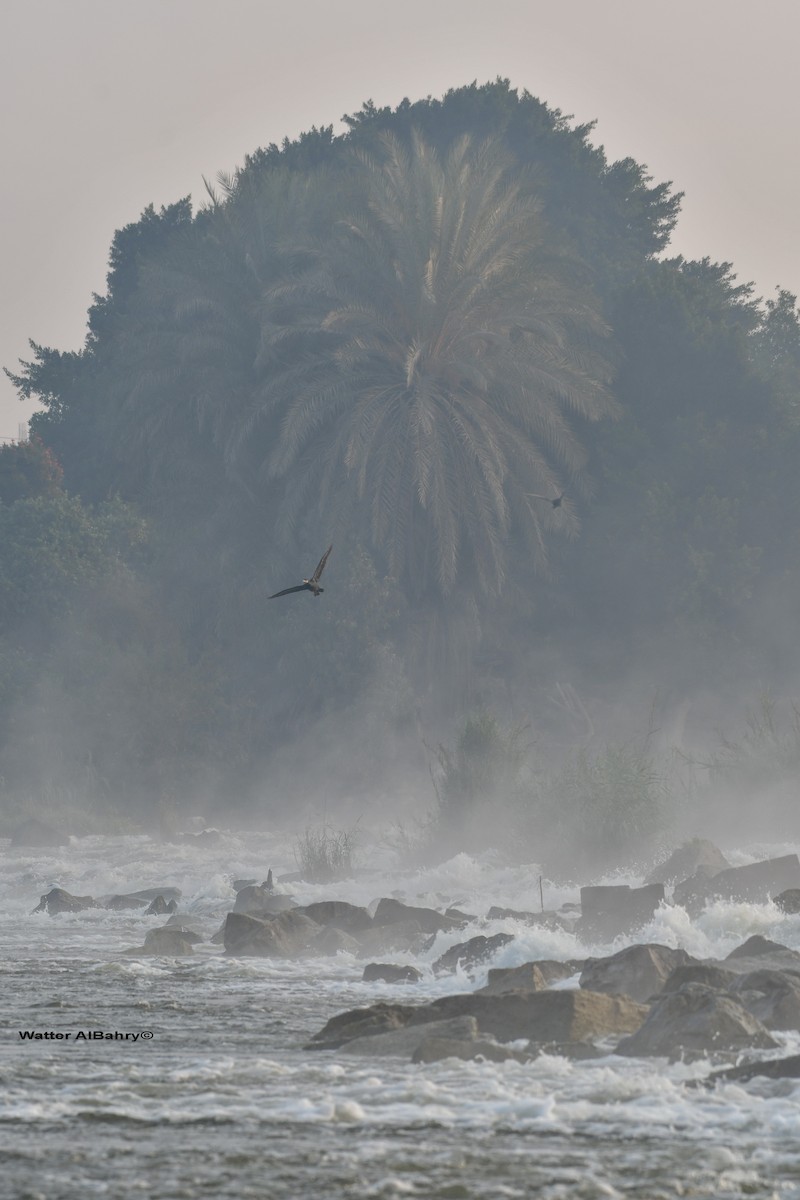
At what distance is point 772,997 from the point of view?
1134cm

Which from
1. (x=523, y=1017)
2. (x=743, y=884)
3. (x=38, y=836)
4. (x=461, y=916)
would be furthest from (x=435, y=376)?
(x=523, y=1017)

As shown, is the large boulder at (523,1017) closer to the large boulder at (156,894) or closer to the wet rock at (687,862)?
the wet rock at (687,862)

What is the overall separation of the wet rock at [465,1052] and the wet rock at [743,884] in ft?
24.8

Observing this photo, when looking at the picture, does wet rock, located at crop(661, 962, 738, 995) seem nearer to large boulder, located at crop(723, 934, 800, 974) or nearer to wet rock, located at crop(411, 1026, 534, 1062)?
large boulder, located at crop(723, 934, 800, 974)

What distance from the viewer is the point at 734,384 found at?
43.1 metres

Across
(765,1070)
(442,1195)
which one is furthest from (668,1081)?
(442,1195)

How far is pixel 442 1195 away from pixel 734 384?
37808 mm

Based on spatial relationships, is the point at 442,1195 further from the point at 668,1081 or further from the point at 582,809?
the point at 582,809

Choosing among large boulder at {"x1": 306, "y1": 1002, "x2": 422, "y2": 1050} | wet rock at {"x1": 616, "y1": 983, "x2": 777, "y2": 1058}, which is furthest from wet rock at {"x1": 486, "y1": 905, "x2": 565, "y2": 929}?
wet rock at {"x1": 616, "y1": 983, "x2": 777, "y2": 1058}

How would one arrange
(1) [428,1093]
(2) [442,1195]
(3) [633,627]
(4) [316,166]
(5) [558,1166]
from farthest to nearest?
(4) [316,166] < (3) [633,627] < (1) [428,1093] < (5) [558,1166] < (2) [442,1195]

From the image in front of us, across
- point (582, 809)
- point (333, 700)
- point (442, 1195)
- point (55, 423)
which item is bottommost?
point (442, 1195)

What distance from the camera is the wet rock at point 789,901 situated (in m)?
16.5

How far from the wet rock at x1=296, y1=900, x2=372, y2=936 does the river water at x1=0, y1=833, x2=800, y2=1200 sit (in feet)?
9.20

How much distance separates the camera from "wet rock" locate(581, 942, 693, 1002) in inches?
488
